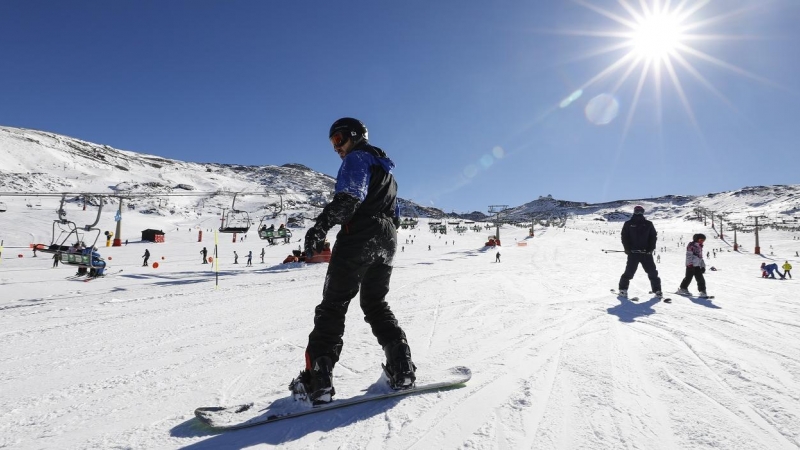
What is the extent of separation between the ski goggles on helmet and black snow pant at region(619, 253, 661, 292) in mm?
6573

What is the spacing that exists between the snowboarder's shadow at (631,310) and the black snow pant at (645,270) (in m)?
0.71

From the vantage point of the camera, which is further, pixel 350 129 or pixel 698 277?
pixel 698 277

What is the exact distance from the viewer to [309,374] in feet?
8.00

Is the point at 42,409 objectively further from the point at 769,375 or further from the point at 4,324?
the point at 769,375

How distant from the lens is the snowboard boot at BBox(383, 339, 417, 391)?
2.56 m

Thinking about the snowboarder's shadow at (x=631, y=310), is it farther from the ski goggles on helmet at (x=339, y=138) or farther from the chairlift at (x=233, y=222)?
the chairlift at (x=233, y=222)

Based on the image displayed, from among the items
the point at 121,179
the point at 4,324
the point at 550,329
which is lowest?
the point at 4,324

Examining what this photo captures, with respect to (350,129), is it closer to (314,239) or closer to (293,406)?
(314,239)

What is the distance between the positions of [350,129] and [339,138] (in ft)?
0.38

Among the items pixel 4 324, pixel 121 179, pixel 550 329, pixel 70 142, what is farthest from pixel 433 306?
pixel 70 142

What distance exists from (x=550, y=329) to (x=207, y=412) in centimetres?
360

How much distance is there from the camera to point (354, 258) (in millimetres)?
2551

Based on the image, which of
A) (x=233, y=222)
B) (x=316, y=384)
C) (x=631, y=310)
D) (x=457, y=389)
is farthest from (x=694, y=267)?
(x=233, y=222)

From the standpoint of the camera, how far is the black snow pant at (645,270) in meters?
6.96
